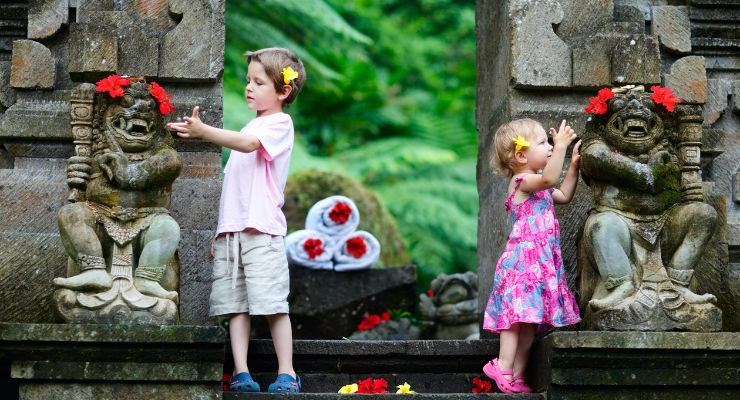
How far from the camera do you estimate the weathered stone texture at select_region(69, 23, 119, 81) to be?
239 inches

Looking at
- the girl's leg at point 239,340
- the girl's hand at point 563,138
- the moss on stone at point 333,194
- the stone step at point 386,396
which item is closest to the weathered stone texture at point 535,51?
the girl's hand at point 563,138

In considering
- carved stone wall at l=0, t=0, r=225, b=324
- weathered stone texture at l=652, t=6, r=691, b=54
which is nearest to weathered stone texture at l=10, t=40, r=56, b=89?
carved stone wall at l=0, t=0, r=225, b=324

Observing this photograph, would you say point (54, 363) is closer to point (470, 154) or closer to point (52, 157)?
point (52, 157)

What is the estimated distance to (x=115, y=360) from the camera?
16.2ft

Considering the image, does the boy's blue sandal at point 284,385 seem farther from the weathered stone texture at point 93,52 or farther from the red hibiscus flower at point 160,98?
the weathered stone texture at point 93,52

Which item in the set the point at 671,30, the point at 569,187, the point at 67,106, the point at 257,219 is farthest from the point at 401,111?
the point at 257,219

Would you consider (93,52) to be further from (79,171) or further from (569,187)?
(569,187)

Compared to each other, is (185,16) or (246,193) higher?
(185,16)

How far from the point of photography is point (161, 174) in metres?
5.32

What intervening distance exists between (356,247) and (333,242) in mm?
188

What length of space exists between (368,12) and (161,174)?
1102 centimetres

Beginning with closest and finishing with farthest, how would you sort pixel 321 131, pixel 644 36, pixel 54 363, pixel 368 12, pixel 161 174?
1. pixel 54 363
2. pixel 161 174
3. pixel 644 36
4. pixel 321 131
5. pixel 368 12

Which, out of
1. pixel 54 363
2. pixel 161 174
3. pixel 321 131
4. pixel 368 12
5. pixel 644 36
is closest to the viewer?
pixel 54 363

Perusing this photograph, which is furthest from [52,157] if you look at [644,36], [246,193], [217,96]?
[644,36]
